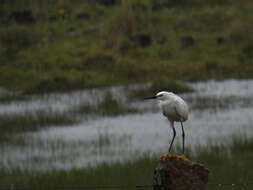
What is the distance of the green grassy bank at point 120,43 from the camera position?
26.2m

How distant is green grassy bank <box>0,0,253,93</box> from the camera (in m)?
26.2

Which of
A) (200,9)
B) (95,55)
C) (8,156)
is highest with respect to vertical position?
(200,9)

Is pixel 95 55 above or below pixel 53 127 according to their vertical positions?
above

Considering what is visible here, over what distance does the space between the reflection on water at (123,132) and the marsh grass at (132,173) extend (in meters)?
0.68

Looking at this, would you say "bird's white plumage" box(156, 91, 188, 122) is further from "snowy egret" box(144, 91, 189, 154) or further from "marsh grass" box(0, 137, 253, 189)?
Answer: "marsh grass" box(0, 137, 253, 189)

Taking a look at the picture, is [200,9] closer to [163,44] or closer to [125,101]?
[163,44]

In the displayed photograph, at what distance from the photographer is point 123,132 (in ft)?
50.2

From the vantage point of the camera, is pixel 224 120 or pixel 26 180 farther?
pixel 224 120

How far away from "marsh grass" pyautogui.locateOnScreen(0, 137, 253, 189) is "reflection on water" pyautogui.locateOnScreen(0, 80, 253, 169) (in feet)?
2.24

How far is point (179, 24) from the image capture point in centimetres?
3703

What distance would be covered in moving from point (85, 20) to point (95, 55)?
11779 millimetres

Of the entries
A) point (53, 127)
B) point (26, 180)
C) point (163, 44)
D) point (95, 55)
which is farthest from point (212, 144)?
point (163, 44)

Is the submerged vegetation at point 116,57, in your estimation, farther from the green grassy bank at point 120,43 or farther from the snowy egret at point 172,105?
the snowy egret at point 172,105

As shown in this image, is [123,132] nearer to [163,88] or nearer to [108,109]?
[108,109]
